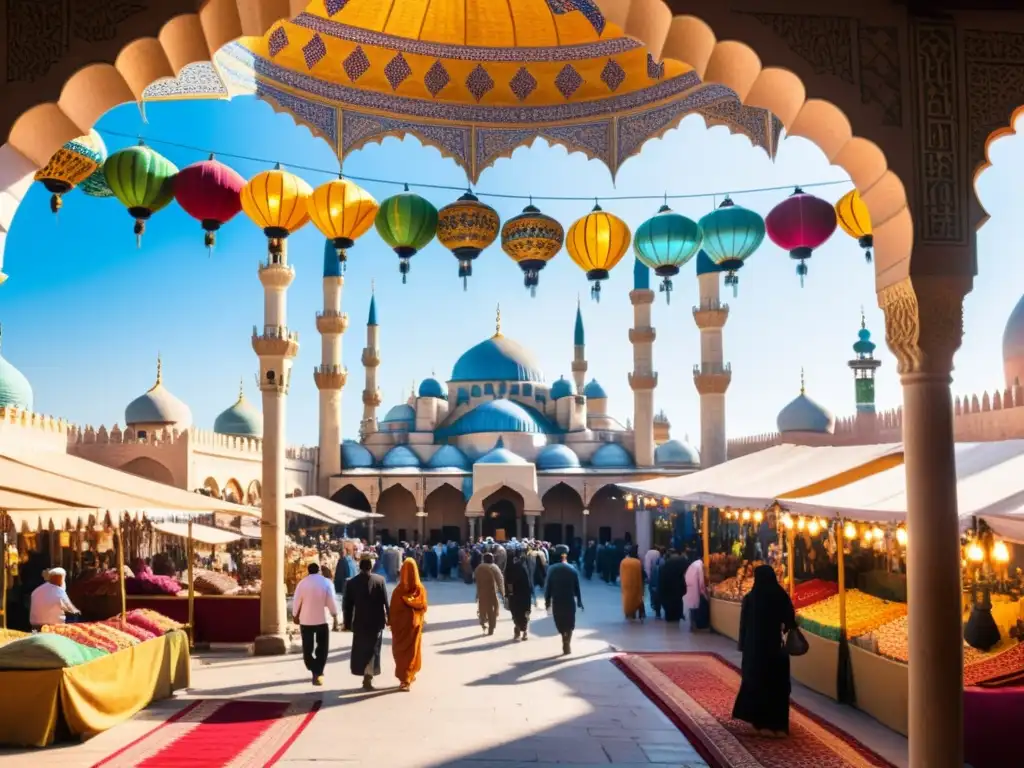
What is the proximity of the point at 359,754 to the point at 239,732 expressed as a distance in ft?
2.99

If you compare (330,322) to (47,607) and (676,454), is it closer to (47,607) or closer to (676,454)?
(676,454)

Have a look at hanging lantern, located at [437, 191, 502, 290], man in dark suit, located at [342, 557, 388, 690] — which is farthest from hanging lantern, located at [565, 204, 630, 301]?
man in dark suit, located at [342, 557, 388, 690]

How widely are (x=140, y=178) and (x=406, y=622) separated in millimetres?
3855

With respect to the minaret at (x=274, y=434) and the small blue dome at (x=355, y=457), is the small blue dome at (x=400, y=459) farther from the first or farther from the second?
the minaret at (x=274, y=434)

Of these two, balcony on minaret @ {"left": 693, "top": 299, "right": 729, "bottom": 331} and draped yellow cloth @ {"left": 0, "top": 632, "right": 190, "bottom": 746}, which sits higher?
balcony on minaret @ {"left": 693, "top": 299, "right": 729, "bottom": 331}

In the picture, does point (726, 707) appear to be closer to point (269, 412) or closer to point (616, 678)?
point (616, 678)

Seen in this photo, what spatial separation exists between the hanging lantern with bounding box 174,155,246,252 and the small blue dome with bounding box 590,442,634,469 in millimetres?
21292

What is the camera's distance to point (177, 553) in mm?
15945

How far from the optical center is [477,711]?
6188 millimetres

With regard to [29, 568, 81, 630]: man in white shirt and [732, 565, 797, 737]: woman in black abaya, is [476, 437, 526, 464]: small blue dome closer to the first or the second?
[29, 568, 81, 630]: man in white shirt

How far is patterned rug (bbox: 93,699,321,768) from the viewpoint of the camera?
486 centimetres

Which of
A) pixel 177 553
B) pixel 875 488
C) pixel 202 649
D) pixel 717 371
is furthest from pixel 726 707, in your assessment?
pixel 717 371

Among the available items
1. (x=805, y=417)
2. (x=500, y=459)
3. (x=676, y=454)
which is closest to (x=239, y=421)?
(x=500, y=459)

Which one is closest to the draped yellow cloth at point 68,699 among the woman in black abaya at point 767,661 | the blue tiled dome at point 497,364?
the woman in black abaya at point 767,661
